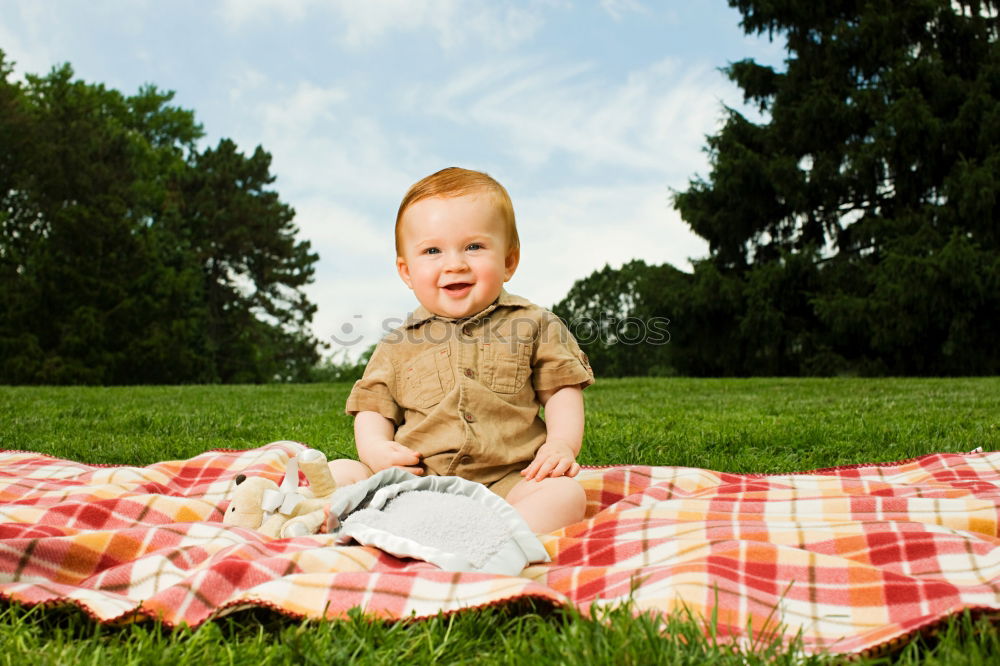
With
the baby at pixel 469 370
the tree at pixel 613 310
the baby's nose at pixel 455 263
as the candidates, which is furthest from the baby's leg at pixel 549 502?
the tree at pixel 613 310

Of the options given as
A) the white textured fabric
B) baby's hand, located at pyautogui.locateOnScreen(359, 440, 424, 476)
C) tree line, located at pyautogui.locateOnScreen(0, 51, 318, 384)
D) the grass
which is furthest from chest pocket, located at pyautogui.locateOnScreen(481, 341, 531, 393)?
tree line, located at pyautogui.locateOnScreen(0, 51, 318, 384)

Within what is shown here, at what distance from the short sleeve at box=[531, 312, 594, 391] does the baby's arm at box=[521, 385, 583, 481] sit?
4 cm

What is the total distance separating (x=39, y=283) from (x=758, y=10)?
1895cm

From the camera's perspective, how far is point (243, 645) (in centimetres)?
143

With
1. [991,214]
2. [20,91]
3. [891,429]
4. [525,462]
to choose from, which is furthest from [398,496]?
[20,91]

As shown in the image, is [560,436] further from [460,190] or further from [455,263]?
[460,190]

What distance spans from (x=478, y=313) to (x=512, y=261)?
201 mm

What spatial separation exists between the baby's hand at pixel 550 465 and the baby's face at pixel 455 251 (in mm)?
508

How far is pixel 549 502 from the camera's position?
7.58 feet

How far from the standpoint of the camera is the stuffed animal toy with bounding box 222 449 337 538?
90.1 inches

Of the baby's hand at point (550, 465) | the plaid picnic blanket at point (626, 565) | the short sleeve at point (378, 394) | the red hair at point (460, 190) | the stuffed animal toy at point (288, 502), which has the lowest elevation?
the plaid picnic blanket at point (626, 565)

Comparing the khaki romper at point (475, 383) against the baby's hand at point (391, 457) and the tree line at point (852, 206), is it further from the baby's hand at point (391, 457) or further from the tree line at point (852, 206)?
the tree line at point (852, 206)

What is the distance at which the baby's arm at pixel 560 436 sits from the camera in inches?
95.1

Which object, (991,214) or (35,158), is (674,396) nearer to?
(991,214)
